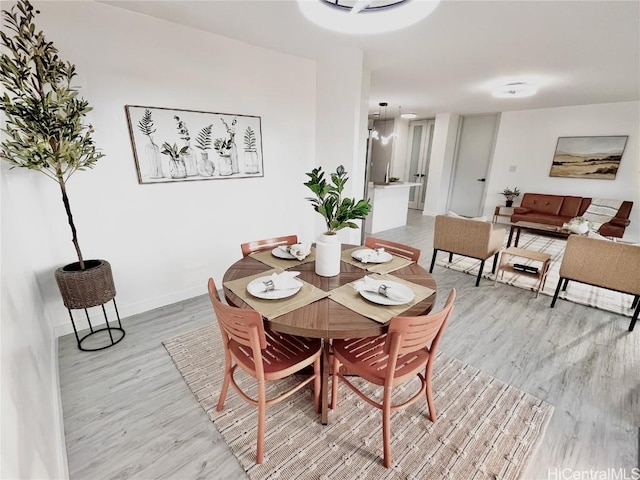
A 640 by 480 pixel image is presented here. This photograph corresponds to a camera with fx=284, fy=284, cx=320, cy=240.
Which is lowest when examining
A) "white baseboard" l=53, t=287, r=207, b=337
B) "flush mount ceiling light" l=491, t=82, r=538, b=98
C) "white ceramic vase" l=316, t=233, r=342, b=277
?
"white baseboard" l=53, t=287, r=207, b=337

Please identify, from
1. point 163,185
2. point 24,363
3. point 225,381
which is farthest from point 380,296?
point 163,185

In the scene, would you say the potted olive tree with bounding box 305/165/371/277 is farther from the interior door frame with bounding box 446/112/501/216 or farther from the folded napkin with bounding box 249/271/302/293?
the interior door frame with bounding box 446/112/501/216

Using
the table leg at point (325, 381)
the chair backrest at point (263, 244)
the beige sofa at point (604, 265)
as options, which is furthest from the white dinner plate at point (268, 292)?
the beige sofa at point (604, 265)

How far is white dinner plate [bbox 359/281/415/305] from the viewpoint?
135 centimetres

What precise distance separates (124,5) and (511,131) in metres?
6.85

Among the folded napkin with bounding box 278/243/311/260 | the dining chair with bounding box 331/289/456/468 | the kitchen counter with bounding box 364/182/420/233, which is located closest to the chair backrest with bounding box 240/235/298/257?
the folded napkin with bounding box 278/243/311/260

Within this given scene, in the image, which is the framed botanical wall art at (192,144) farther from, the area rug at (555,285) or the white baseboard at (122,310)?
Answer: the area rug at (555,285)

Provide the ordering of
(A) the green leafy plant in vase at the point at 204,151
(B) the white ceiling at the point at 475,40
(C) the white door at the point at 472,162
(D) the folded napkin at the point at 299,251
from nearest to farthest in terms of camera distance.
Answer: (D) the folded napkin at the point at 299,251
(B) the white ceiling at the point at 475,40
(A) the green leafy plant in vase at the point at 204,151
(C) the white door at the point at 472,162

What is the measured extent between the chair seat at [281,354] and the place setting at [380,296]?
1.00 feet

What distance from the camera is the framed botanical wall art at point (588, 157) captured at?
5039 mm

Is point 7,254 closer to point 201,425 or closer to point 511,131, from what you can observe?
point 201,425

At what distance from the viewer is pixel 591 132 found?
5.21m

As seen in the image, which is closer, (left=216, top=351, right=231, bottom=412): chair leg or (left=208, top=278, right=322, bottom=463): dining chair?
(left=208, top=278, right=322, bottom=463): dining chair

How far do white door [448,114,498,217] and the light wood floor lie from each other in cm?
466
